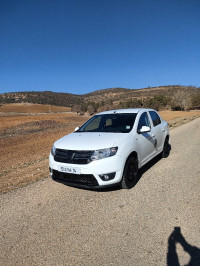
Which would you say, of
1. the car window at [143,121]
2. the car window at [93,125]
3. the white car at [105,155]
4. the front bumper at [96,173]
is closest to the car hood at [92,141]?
the white car at [105,155]

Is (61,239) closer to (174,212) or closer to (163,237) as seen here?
(163,237)

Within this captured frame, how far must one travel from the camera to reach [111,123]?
17.9 feet

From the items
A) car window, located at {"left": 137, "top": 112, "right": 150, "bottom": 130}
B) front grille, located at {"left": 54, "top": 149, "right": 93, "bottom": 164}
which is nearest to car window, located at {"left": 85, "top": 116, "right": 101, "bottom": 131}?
car window, located at {"left": 137, "top": 112, "right": 150, "bottom": 130}

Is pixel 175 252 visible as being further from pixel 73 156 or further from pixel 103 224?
pixel 73 156

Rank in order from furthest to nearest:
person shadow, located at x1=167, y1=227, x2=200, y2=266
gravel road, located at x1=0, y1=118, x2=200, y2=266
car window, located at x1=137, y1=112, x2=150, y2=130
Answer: car window, located at x1=137, y1=112, x2=150, y2=130, gravel road, located at x1=0, y1=118, x2=200, y2=266, person shadow, located at x1=167, y1=227, x2=200, y2=266

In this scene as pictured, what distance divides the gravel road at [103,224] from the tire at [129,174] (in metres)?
0.15

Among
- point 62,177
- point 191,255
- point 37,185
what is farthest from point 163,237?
point 37,185

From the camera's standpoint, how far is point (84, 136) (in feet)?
15.8

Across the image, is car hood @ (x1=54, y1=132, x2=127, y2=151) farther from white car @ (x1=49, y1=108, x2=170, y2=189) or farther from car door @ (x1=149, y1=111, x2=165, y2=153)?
car door @ (x1=149, y1=111, x2=165, y2=153)

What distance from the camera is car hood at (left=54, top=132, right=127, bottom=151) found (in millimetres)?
4093

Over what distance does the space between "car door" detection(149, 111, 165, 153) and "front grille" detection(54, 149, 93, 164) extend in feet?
8.71

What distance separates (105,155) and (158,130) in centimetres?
274

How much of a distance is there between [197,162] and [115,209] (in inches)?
150

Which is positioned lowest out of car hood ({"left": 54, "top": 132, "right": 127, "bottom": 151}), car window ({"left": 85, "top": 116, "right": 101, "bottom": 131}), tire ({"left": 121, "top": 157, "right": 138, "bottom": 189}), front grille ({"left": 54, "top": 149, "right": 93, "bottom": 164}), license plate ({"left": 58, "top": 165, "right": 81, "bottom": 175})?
tire ({"left": 121, "top": 157, "right": 138, "bottom": 189})
